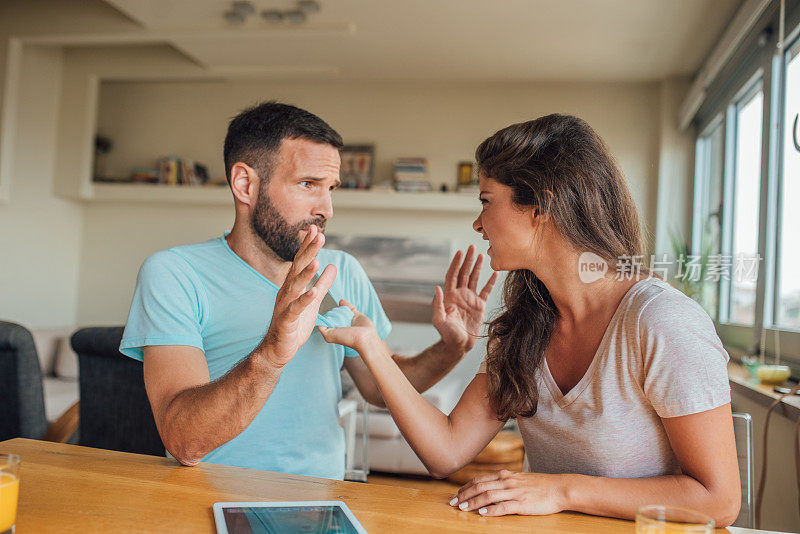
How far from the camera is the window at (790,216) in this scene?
8.13ft

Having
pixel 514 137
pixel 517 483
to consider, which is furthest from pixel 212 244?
pixel 517 483

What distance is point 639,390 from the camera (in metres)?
1.07

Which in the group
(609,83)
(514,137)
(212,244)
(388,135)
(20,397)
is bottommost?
(20,397)

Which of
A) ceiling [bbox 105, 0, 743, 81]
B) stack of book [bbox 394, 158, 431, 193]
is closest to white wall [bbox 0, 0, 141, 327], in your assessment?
ceiling [bbox 105, 0, 743, 81]

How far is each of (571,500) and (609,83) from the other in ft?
14.9

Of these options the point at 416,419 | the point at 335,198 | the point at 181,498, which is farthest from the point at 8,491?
the point at 335,198

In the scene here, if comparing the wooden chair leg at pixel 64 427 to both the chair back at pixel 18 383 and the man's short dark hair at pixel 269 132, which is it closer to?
the chair back at pixel 18 383

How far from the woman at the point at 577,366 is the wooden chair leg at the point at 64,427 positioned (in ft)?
3.78

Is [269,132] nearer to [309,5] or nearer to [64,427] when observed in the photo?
[64,427]

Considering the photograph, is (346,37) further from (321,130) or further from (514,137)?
(514,137)

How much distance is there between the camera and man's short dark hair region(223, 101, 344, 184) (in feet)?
5.28

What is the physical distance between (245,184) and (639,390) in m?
1.09

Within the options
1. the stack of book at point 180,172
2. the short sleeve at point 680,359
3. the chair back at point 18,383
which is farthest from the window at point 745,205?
the stack of book at point 180,172

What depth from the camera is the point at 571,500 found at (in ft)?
3.09
